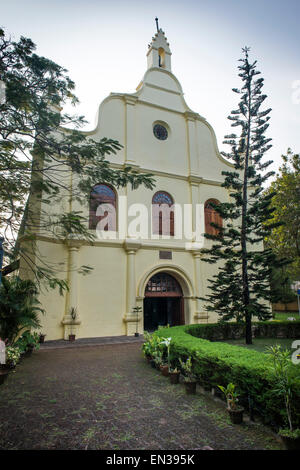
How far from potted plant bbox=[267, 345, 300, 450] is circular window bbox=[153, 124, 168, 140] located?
13302 mm

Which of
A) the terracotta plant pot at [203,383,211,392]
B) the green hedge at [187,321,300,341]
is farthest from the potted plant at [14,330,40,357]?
the green hedge at [187,321,300,341]

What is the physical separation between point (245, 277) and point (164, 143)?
8.41m

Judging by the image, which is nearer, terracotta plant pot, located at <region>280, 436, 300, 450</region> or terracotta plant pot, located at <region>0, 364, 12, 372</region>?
terracotta plant pot, located at <region>280, 436, 300, 450</region>

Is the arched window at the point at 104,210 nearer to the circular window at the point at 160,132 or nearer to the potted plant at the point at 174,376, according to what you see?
the circular window at the point at 160,132

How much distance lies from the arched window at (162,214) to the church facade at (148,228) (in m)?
0.05

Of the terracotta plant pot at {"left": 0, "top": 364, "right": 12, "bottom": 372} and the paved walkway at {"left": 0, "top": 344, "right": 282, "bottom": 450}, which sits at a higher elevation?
the terracotta plant pot at {"left": 0, "top": 364, "right": 12, "bottom": 372}

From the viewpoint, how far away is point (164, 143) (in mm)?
14898

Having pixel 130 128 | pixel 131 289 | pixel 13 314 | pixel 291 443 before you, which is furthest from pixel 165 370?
pixel 130 128

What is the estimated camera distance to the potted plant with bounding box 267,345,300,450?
2982mm

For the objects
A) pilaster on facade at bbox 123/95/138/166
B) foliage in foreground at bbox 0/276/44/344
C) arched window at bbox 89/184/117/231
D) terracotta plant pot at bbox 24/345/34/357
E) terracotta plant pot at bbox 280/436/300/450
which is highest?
pilaster on facade at bbox 123/95/138/166

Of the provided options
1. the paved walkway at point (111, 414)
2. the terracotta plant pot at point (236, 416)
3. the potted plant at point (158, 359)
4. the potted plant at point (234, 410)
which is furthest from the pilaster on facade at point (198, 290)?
the terracotta plant pot at point (236, 416)

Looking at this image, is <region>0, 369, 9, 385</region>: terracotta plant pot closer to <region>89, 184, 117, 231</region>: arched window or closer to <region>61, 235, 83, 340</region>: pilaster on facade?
<region>61, 235, 83, 340</region>: pilaster on facade

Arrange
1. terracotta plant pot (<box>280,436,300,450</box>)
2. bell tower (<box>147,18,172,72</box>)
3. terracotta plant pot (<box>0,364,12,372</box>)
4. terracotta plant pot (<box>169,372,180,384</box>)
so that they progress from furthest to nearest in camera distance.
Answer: bell tower (<box>147,18,172,72</box>), terracotta plant pot (<box>0,364,12,372</box>), terracotta plant pot (<box>169,372,180,384</box>), terracotta plant pot (<box>280,436,300,450</box>)

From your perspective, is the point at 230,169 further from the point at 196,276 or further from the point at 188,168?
the point at 196,276
